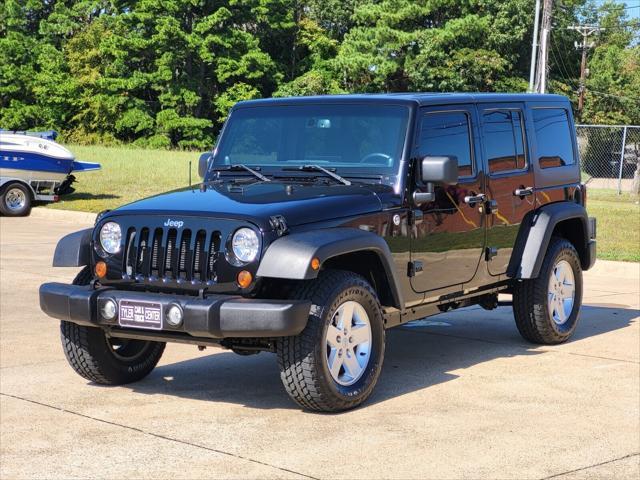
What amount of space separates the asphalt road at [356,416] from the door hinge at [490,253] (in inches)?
30.5

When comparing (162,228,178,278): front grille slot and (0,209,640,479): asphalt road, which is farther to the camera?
(162,228,178,278): front grille slot

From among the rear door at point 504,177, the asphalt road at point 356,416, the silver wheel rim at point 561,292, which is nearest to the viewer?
the asphalt road at point 356,416

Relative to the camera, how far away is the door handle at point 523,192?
840 centimetres

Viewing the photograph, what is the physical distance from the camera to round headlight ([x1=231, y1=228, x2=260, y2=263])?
20.3 feet

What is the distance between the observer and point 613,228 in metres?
19.7

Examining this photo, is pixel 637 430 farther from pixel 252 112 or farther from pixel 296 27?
pixel 296 27

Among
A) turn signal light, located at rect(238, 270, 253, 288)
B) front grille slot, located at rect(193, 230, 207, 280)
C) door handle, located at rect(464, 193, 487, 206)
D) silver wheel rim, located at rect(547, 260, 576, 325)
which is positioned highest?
door handle, located at rect(464, 193, 487, 206)

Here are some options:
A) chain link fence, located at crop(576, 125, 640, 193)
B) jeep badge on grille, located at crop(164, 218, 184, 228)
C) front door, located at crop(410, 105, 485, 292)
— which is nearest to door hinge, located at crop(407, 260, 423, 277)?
front door, located at crop(410, 105, 485, 292)

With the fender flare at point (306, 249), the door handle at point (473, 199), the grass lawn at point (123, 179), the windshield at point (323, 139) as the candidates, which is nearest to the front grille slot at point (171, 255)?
the fender flare at point (306, 249)

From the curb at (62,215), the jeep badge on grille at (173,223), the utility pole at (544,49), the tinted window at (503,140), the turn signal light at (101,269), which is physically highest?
the utility pole at (544,49)

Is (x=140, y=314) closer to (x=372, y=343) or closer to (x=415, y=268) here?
(x=372, y=343)

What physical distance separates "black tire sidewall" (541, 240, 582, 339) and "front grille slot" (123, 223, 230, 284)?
327cm

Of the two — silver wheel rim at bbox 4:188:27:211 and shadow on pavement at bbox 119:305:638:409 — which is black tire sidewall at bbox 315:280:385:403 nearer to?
shadow on pavement at bbox 119:305:638:409

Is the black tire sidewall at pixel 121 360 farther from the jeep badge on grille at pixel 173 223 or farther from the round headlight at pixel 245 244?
the round headlight at pixel 245 244
